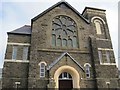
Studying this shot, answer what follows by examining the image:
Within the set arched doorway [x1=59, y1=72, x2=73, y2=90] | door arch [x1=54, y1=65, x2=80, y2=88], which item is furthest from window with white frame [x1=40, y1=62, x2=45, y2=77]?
arched doorway [x1=59, y1=72, x2=73, y2=90]

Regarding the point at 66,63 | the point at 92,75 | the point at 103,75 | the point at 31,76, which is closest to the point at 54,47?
the point at 66,63

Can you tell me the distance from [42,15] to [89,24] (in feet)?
22.1

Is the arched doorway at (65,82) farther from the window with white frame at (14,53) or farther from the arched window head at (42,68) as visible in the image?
the window with white frame at (14,53)

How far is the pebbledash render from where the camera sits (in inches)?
661

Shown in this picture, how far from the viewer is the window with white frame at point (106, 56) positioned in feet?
64.7

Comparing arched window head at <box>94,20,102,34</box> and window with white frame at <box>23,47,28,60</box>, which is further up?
arched window head at <box>94,20,102,34</box>

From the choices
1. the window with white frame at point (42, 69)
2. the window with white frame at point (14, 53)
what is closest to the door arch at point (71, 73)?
the window with white frame at point (42, 69)

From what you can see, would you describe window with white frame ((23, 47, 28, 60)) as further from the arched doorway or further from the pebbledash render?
the arched doorway

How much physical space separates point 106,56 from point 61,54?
6.30 m

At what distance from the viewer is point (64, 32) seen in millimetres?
20000

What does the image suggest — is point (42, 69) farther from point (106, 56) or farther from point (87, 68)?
point (106, 56)

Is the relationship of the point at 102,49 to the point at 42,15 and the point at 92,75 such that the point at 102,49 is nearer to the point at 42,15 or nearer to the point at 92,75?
the point at 92,75

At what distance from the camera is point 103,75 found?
1859cm

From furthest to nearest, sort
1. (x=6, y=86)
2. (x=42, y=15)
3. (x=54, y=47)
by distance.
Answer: (x=42, y=15) < (x=54, y=47) < (x=6, y=86)
